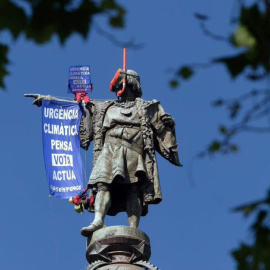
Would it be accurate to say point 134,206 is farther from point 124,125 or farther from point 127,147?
point 124,125

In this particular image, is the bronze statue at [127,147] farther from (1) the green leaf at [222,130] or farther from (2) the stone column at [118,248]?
(1) the green leaf at [222,130]

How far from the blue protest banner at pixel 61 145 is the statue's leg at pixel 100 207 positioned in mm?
1742

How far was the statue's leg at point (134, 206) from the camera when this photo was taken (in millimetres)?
19547

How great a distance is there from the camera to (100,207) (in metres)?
19.4

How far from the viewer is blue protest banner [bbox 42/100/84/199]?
2161 centimetres

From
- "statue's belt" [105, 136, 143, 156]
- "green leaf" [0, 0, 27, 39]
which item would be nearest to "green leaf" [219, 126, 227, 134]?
"green leaf" [0, 0, 27, 39]

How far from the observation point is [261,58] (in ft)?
23.0

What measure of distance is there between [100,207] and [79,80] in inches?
171

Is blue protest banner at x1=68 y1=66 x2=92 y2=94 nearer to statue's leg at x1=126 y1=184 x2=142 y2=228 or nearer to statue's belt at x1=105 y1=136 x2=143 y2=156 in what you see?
statue's belt at x1=105 y1=136 x2=143 y2=156

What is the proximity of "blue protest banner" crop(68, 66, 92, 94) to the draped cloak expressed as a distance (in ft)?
4.20

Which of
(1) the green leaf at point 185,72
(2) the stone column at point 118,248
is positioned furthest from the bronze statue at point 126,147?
(1) the green leaf at point 185,72

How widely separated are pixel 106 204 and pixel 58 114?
11.1 feet

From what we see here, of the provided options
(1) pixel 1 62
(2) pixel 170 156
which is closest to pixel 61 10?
(1) pixel 1 62

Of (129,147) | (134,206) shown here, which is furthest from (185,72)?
(129,147)
